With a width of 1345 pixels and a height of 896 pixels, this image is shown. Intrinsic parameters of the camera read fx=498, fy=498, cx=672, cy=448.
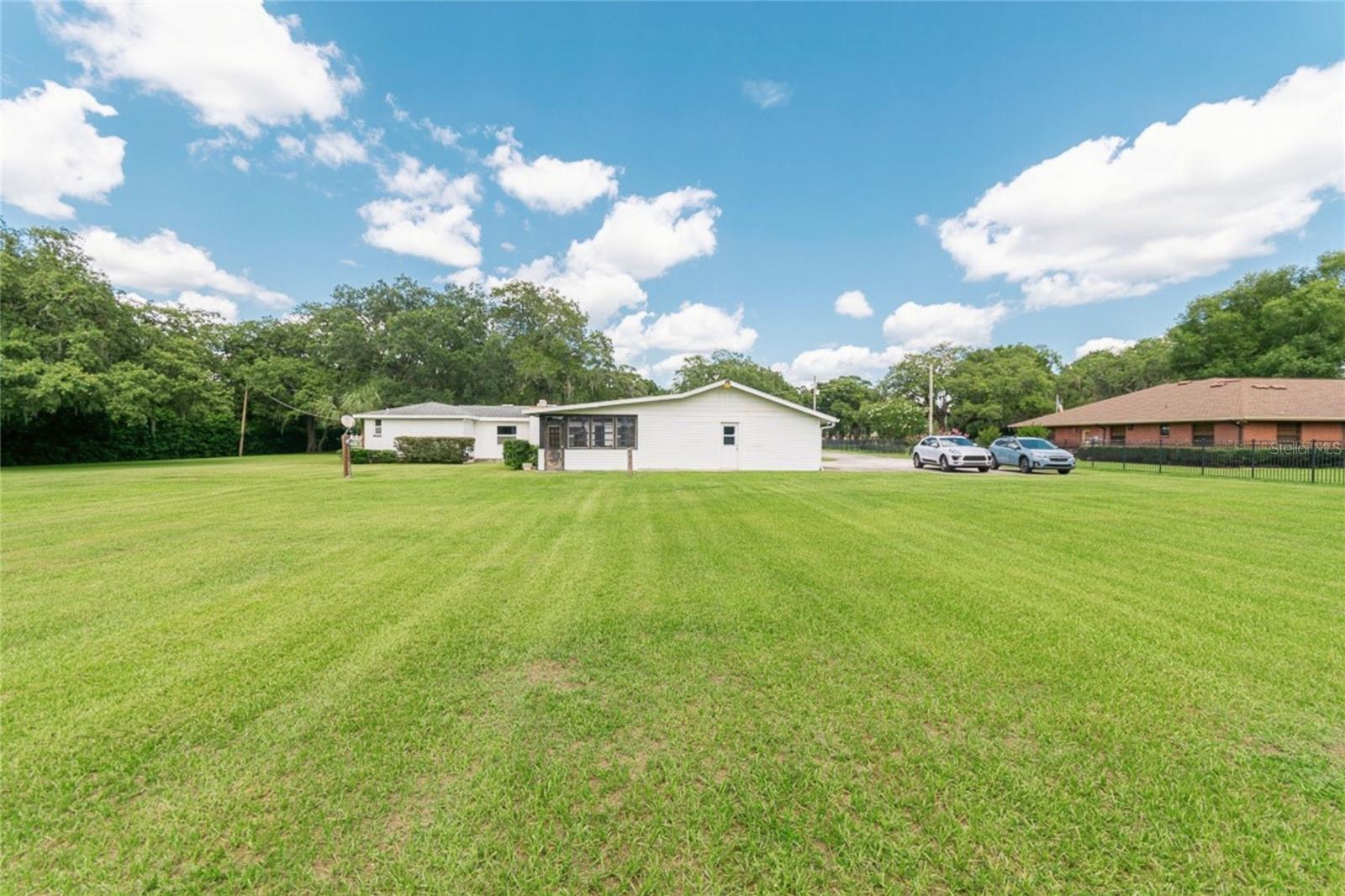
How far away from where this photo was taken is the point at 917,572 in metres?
5.20

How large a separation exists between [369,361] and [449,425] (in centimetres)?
1703

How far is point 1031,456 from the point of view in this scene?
709 inches

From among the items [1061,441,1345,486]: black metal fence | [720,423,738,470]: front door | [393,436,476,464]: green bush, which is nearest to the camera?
[1061,441,1345,486]: black metal fence

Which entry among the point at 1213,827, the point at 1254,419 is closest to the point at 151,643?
the point at 1213,827

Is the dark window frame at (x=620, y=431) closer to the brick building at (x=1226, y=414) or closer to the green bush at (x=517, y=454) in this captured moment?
the green bush at (x=517, y=454)

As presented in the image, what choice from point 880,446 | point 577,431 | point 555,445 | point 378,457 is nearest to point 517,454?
point 555,445

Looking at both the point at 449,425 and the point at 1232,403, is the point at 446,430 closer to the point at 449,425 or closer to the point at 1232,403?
the point at 449,425

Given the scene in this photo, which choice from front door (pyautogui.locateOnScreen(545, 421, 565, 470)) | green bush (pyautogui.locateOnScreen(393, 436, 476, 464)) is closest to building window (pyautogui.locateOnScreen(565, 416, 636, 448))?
front door (pyautogui.locateOnScreen(545, 421, 565, 470))

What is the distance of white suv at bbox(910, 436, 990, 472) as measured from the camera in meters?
18.4

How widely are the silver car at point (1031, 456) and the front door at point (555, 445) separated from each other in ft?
54.3

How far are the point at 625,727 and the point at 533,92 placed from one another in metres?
20.9

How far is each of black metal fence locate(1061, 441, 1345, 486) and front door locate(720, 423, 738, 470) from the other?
49.2 ft

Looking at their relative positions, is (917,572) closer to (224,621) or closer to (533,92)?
(224,621)

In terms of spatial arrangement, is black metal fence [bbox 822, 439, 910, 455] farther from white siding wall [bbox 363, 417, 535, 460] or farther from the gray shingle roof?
the gray shingle roof
